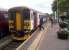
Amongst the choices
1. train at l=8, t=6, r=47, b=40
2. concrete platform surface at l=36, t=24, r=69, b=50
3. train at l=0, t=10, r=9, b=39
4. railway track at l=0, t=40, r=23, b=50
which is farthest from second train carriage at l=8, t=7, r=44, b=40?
concrete platform surface at l=36, t=24, r=69, b=50

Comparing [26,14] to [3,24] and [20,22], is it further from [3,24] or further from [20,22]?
[3,24]

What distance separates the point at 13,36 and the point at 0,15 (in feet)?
8.21

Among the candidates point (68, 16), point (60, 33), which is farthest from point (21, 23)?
point (68, 16)

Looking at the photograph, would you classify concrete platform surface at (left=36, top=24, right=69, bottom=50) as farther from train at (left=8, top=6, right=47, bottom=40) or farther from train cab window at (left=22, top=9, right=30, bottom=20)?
train cab window at (left=22, top=9, right=30, bottom=20)

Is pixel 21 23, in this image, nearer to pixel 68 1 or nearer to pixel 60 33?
pixel 60 33

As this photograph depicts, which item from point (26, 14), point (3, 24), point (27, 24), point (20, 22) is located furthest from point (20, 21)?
point (3, 24)

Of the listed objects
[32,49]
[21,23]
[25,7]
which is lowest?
[32,49]

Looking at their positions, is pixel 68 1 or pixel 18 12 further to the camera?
pixel 68 1

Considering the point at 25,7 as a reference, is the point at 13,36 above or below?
below

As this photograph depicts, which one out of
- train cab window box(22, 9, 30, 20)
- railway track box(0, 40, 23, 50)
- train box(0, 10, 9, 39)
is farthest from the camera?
train box(0, 10, 9, 39)

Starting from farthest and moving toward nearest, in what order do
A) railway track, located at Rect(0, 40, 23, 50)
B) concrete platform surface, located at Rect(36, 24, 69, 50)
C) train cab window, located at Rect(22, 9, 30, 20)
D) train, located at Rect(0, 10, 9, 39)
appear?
1. train, located at Rect(0, 10, 9, 39)
2. train cab window, located at Rect(22, 9, 30, 20)
3. railway track, located at Rect(0, 40, 23, 50)
4. concrete platform surface, located at Rect(36, 24, 69, 50)

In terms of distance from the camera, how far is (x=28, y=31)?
78.5 ft

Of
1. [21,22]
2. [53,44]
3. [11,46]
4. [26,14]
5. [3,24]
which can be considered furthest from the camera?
[3,24]

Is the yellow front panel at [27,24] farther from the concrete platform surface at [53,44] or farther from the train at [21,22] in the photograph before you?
the concrete platform surface at [53,44]
